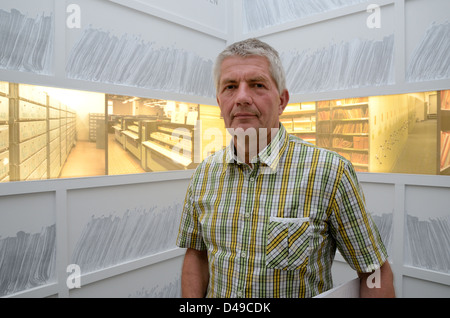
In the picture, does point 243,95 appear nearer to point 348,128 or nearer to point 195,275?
point 195,275

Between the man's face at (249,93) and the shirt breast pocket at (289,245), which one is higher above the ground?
the man's face at (249,93)

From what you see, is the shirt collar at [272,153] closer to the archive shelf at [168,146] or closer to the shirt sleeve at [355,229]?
the shirt sleeve at [355,229]

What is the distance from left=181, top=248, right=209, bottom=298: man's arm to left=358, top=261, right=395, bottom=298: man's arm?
57cm

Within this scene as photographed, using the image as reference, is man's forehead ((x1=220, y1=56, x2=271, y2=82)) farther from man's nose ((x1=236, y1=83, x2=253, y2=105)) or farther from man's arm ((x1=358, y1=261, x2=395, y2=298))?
man's arm ((x1=358, y1=261, x2=395, y2=298))

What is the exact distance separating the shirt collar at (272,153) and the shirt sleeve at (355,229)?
0.23m

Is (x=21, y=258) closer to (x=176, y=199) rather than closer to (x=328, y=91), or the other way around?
(x=176, y=199)

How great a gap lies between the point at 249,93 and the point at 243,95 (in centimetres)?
3

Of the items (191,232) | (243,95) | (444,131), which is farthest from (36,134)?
(444,131)

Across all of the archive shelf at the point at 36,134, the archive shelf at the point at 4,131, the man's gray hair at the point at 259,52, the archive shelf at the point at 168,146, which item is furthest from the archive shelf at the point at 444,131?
the archive shelf at the point at 4,131

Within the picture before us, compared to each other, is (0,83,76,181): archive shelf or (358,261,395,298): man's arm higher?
(0,83,76,181): archive shelf

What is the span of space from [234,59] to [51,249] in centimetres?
173

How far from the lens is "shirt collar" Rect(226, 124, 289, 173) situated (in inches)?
44.0

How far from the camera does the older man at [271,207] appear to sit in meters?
1.01

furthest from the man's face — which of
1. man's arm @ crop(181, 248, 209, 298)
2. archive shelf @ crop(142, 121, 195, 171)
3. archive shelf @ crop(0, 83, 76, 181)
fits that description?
archive shelf @ crop(142, 121, 195, 171)
